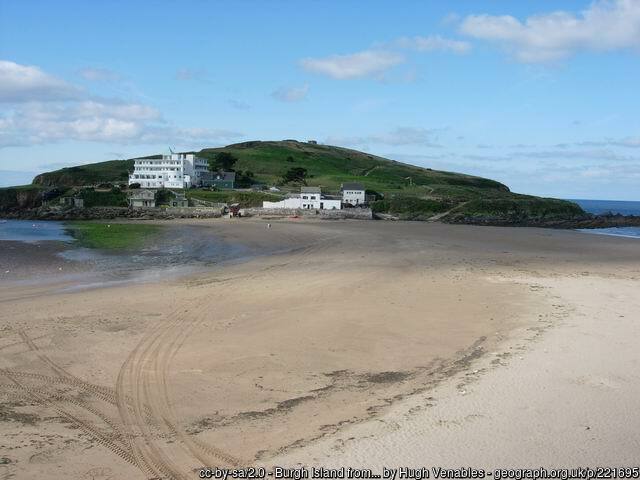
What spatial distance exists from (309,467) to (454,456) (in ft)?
5.49

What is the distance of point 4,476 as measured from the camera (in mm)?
6137

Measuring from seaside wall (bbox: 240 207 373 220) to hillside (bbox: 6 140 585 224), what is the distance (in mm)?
5649

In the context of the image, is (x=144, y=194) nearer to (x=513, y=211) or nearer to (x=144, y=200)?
(x=144, y=200)

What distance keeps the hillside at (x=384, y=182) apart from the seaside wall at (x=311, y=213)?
565cm

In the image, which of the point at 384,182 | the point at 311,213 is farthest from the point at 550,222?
the point at 384,182

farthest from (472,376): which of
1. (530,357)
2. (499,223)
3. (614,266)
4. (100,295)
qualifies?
(499,223)

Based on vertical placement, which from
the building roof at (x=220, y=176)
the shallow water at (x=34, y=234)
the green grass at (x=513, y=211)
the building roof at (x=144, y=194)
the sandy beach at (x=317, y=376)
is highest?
the building roof at (x=220, y=176)

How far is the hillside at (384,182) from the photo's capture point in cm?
8019

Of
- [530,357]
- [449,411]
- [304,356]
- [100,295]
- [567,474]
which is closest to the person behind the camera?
[567,474]

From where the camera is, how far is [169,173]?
101 meters

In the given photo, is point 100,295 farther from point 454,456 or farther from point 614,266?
point 614,266

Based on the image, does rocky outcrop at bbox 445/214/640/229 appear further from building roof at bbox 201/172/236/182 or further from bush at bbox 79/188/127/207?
bush at bbox 79/188/127/207

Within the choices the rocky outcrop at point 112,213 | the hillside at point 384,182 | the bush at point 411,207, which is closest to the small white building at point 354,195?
the bush at point 411,207

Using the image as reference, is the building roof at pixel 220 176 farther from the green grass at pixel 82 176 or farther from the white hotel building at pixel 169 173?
the green grass at pixel 82 176
